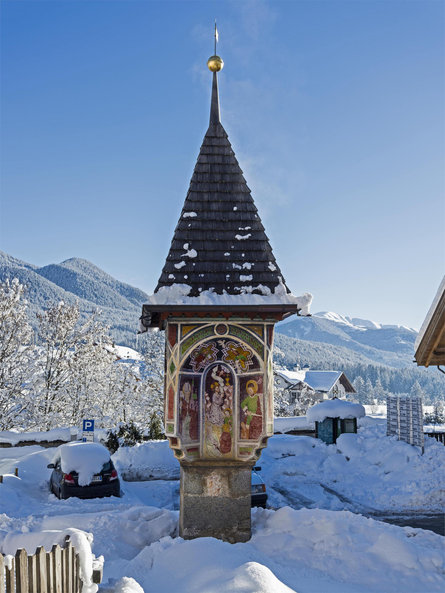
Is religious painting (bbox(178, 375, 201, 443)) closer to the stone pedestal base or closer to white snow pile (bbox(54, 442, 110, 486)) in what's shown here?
the stone pedestal base

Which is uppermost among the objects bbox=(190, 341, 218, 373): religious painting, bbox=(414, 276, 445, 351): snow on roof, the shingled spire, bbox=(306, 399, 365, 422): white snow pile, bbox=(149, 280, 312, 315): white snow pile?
the shingled spire

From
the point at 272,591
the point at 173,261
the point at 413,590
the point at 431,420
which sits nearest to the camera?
the point at 272,591

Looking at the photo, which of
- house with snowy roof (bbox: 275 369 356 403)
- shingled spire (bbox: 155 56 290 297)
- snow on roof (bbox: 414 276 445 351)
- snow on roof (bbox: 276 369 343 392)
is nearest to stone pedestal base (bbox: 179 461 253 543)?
shingled spire (bbox: 155 56 290 297)

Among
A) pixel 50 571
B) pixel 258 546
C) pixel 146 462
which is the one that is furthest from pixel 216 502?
pixel 146 462

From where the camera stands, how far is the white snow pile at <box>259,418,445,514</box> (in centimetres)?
1568

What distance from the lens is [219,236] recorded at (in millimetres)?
9898

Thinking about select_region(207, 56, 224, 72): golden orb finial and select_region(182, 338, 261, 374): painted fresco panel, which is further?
select_region(207, 56, 224, 72): golden orb finial

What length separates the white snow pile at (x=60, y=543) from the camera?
6465 mm

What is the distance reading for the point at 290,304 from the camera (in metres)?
9.11

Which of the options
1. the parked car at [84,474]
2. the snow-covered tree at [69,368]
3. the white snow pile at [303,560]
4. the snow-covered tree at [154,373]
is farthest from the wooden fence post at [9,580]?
the snow-covered tree at [154,373]

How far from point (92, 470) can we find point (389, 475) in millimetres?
10714

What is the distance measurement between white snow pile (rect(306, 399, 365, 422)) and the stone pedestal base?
13.9m

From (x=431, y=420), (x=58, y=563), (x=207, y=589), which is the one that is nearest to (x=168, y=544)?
(x=207, y=589)

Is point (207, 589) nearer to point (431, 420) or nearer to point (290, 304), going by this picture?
point (290, 304)
